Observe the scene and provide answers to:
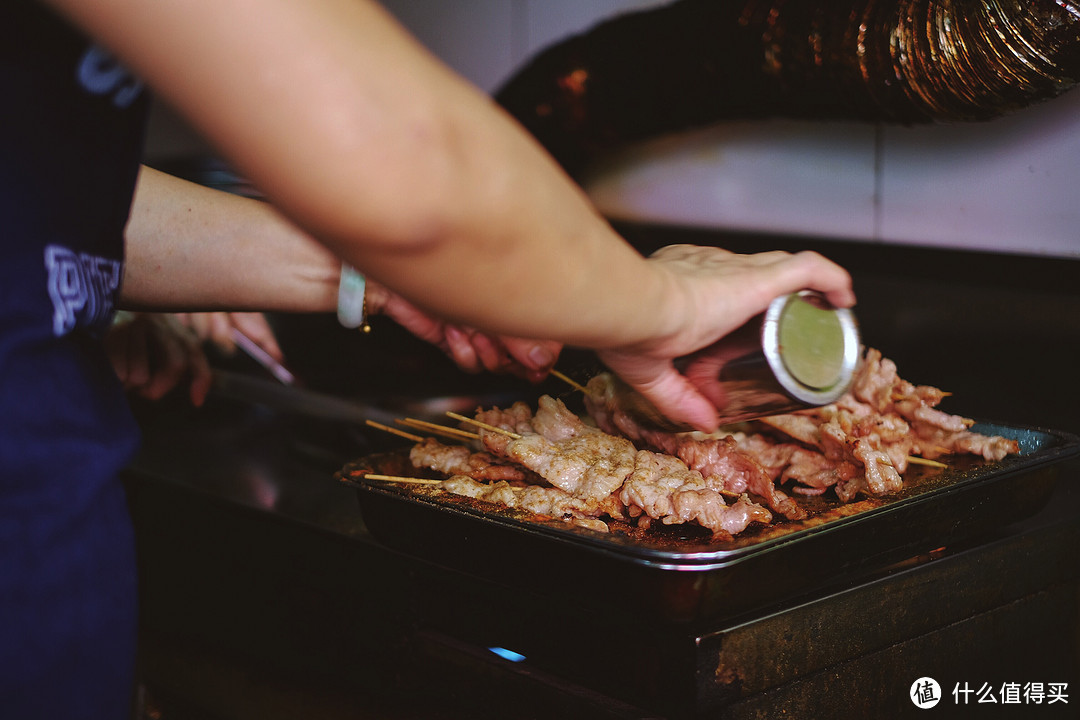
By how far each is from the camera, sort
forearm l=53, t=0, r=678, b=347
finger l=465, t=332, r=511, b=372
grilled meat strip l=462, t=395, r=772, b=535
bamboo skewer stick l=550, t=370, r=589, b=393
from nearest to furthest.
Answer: forearm l=53, t=0, r=678, b=347 < grilled meat strip l=462, t=395, r=772, b=535 < finger l=465, t=332, r=511, b=372 < bamboo skewer stick l=550, t=370, r=589, b=393

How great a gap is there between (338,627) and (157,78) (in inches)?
51.1

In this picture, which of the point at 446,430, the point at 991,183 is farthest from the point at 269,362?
the point at 991,183

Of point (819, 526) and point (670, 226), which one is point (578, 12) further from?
point (819, 526)

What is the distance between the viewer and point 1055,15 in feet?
5.88

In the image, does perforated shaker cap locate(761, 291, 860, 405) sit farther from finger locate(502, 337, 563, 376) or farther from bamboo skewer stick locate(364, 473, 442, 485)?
bamboo skewer stick locate(364, 473, 442, 485)

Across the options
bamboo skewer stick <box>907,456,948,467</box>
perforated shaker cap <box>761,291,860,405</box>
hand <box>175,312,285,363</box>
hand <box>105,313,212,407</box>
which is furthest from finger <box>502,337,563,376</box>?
hand <box>175,312,285,363</box>

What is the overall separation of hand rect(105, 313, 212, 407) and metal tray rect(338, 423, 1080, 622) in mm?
661

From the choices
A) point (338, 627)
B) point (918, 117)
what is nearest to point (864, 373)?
point (918, 117)

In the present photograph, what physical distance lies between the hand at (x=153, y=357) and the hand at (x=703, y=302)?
125 centimetres

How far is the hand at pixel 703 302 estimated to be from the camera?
111 cm

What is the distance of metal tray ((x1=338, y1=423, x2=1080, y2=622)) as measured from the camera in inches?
49.3

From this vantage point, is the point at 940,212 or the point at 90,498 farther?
the point at 940,212

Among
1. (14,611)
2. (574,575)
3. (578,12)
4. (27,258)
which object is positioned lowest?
(14,611)

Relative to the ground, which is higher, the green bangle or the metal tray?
the green bangle
